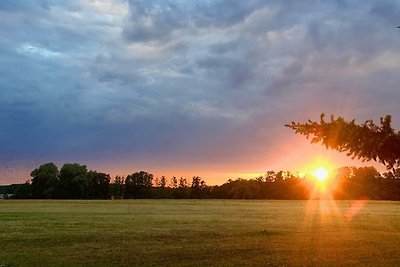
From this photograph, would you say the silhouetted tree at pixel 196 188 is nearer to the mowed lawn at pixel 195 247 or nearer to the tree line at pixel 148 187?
the tree line at pixel 148 187

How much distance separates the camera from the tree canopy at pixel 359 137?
583 inches

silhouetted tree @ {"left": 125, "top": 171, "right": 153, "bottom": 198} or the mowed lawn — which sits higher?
silhouetted tree @ {"left": 125, "top": 171, "right": 153, "bottom": 198}

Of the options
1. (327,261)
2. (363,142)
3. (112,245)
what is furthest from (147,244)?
(363,142)

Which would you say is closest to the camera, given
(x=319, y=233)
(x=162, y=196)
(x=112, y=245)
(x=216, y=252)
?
(x=216, y=252)

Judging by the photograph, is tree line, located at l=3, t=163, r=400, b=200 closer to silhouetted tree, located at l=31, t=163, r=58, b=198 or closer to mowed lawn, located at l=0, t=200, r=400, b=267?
silhouetted tree, located at l=31, t=163, r=58, b=198

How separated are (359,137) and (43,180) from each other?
547 ft

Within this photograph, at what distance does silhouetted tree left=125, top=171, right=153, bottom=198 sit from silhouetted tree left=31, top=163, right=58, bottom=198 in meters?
23.4

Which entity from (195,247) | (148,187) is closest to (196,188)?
(148,187)

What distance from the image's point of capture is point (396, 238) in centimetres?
2922

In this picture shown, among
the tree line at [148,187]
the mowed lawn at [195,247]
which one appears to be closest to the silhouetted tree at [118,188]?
the tree line at [148,187]

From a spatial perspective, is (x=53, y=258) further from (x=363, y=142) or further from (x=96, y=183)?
(x=96, y=183)

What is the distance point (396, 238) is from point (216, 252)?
11.9 metres

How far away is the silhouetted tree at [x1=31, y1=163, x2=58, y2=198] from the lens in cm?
17112

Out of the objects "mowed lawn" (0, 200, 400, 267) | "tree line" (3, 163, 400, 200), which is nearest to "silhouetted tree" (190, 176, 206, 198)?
"tree line" (3, 163, 400, 200)
